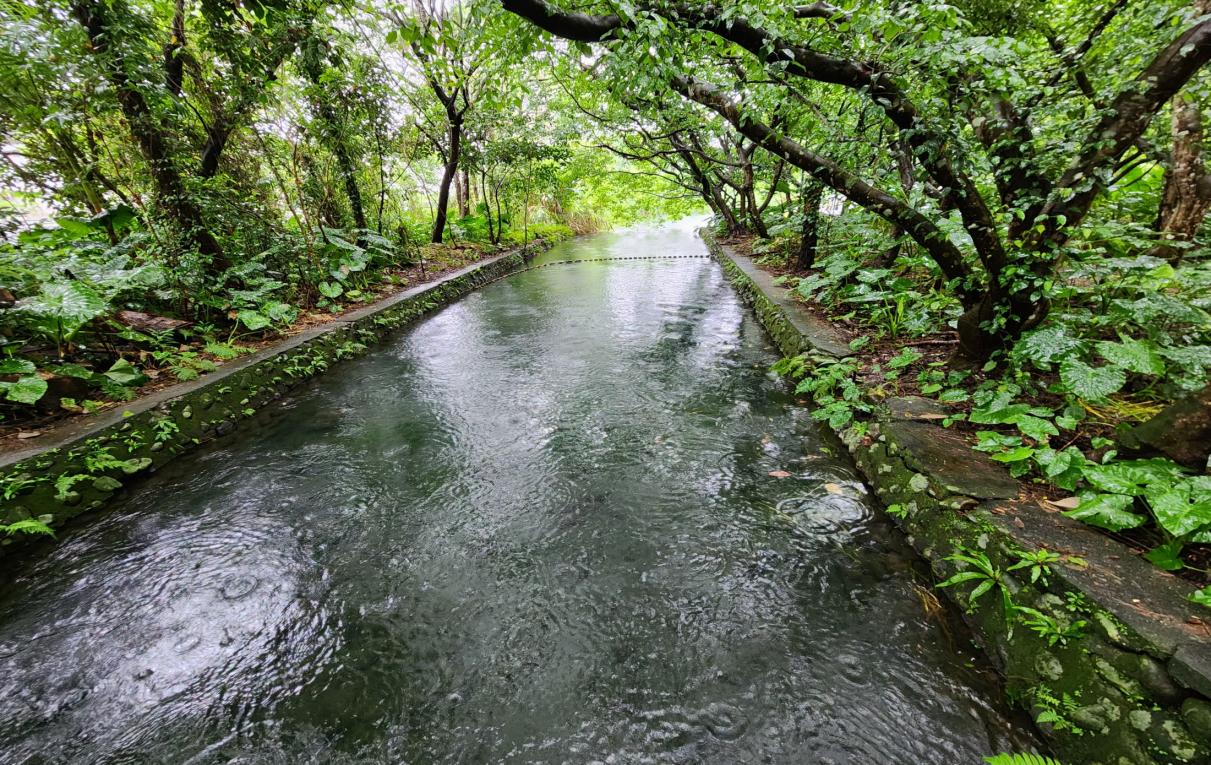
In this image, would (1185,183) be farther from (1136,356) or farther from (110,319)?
(110,319)

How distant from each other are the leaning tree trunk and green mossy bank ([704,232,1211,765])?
2838 mm

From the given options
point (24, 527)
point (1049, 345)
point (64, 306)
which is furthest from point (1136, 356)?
point (64, 306)

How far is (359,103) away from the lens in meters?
6.62

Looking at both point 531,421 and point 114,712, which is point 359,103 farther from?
point 114,712

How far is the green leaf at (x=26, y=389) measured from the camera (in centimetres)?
275

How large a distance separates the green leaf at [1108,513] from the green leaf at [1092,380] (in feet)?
1.82

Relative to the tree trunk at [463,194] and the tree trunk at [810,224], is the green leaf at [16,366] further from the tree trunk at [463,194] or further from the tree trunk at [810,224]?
the tree trunk at [463,194]

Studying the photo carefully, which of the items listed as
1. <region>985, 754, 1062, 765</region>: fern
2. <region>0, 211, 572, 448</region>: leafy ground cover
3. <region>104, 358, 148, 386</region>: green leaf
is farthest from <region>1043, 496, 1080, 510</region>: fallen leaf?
<region>104, 358, 148, 386</region>: green leaf

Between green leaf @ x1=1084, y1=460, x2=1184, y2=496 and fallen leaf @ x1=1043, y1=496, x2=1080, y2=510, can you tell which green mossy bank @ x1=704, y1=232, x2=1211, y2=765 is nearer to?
fallen leaf @ x1=1043, y1=496, x2=1080, y2=510

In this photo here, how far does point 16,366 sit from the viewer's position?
2895 millimetres

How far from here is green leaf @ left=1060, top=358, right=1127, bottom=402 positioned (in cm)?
196

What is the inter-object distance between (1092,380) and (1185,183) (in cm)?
273

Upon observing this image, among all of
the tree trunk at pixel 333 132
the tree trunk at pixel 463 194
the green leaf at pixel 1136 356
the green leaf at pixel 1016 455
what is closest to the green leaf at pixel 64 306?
the tree trunk at pixel 333 132

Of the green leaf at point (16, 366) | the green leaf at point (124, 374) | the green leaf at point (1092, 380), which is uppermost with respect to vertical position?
the green leaf at point (16, 366)
